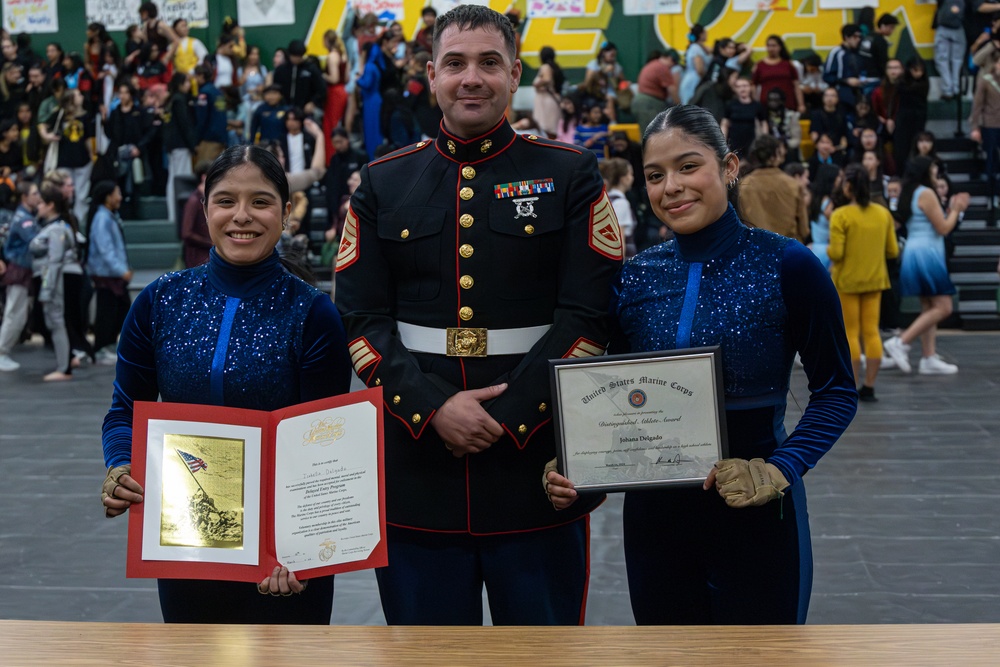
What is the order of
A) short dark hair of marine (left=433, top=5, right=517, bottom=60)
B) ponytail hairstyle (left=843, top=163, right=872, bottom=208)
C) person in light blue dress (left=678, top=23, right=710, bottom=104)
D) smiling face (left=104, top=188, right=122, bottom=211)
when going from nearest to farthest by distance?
short dark hair of marine (left=433, top=5, right=517, bottom=60)
ponytail hairstyle (left=843, top=163, right=872, bottom=208)
smiling face (left=104, top=188, right=122, bottom=211)
person in light blue dress (left=678, top=23, right=710, bottom=104)

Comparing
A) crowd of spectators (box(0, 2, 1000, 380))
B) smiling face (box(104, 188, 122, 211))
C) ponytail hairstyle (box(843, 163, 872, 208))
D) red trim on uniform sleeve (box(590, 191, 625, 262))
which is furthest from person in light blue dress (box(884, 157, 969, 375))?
red trim on uniform sleeve (box(590, 191, 625, 262))

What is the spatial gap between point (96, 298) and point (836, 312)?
8967mm

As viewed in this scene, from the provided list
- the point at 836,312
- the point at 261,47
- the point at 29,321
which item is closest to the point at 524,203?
the point at 836,312

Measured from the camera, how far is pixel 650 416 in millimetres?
2148

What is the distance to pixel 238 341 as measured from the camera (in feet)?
7.97

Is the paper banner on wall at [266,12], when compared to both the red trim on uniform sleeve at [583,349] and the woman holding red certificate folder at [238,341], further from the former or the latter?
the red trim on uniform sleeve at [583,349]

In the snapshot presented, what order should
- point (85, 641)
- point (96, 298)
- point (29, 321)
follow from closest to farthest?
point (85, 641) → point (96, 298) → point (29, 321)

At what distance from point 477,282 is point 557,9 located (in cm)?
1542

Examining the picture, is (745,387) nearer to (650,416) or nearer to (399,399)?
(650,416)

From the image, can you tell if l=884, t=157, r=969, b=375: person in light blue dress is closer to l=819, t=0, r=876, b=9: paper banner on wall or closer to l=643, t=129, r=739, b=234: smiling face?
l=643, t=129, r=739, b=234: smiling face

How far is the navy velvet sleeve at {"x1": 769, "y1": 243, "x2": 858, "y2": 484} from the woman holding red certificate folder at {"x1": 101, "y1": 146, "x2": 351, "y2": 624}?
965 mm

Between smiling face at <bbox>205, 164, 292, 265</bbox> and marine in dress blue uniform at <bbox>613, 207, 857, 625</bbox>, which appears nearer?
marine in dress blue uniform at <bbox>613, 207, 857, 625</bbox>

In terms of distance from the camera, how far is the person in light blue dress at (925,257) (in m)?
8.57

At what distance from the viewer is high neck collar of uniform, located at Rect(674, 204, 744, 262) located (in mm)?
A: 2301
